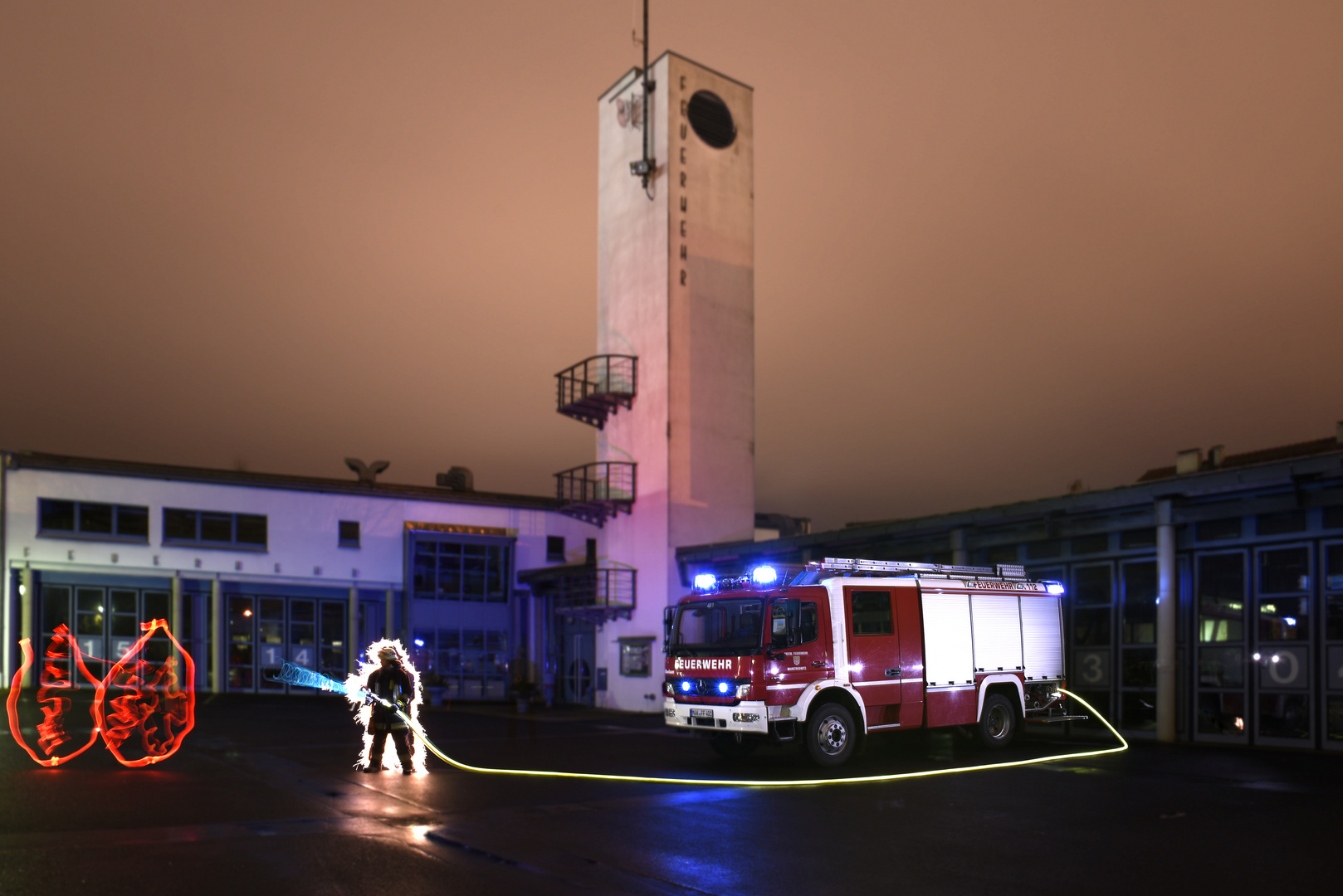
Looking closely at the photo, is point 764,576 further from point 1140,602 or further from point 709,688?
point 1140,602

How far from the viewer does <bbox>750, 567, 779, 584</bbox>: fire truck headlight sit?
16547 mm

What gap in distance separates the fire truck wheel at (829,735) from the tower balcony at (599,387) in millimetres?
18531

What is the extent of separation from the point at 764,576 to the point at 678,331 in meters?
16.7

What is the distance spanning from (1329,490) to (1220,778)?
5.94 metres

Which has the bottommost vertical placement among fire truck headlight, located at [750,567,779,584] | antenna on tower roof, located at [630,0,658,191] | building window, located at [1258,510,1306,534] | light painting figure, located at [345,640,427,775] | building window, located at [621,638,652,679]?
building window, located at [621,638,652,679]

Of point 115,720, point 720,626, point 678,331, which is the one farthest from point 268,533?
point 720,626

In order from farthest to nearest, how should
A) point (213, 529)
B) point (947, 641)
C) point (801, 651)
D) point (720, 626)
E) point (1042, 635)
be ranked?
point (213, 529)
point (1042, 635)
point (947, 641)
point (720, 626)
point (801, 651)

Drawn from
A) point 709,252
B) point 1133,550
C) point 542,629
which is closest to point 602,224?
point 709,252

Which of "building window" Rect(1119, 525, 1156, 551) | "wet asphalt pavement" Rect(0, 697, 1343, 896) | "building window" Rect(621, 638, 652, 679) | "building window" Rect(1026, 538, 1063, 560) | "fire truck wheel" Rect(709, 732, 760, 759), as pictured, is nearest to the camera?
"wet asphalt pavement" Rect(0, 697, 1343, 896)

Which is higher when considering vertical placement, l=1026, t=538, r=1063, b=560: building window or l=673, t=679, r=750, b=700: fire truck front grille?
l=1026, t=538, r=1063, b=560: building window

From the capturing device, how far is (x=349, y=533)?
4072 centimetres

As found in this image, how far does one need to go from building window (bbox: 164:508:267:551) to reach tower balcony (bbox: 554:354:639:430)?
12744 mm

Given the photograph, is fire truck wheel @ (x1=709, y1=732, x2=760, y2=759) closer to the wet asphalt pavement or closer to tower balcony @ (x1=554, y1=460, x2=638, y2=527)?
the wet asphalt pavement

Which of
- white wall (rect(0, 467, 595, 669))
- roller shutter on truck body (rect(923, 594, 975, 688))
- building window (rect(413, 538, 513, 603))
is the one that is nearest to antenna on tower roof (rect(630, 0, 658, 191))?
white wall (rect(0, 467, 595, 669))
